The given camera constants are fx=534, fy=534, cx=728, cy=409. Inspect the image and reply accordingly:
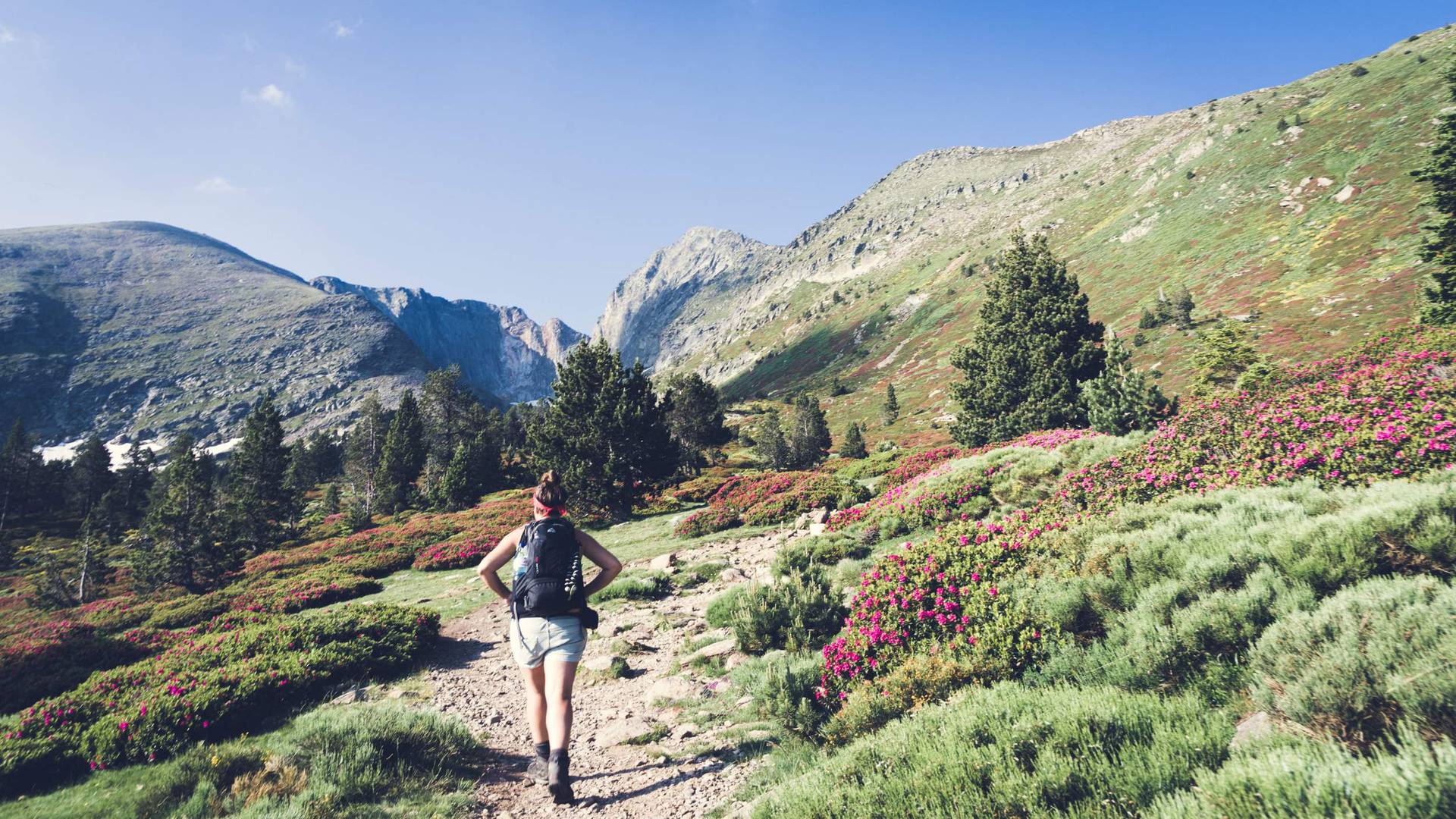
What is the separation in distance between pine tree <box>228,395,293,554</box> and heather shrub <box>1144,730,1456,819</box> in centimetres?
6234

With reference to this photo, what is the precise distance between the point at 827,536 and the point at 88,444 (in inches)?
4969

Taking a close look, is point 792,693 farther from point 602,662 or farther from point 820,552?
point 820,552

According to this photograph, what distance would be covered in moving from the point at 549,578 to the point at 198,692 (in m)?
5.86

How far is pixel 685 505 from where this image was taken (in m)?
31.4

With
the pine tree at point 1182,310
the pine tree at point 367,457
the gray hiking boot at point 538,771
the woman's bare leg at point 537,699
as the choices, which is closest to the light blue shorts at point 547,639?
the woman's bare leg at point 537,699

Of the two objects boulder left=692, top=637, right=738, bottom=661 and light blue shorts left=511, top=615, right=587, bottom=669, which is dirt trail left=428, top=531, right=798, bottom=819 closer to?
boulder left=692, top=637, right=738, bottom=661

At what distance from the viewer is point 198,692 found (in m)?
7.24

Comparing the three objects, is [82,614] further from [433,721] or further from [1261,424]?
[1261,424]

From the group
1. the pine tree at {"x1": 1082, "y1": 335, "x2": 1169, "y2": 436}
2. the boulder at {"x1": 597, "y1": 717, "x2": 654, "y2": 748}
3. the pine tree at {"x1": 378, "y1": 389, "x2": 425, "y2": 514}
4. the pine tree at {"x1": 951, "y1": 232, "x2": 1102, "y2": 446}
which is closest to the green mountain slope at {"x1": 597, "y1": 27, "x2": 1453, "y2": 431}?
the pine tree at {"x1": 951, "y1": 232, "x2": 1102, "y2": 446}

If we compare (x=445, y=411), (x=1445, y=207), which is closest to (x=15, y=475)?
(x=445, y=411)

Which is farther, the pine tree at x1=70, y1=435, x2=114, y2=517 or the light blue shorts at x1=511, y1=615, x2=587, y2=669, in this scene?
the pine tree at x1=70, y1=435, x2=114, y2=517

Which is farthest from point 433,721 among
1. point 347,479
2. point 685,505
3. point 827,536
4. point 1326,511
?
point 347,479

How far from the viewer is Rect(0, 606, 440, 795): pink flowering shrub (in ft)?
21.0

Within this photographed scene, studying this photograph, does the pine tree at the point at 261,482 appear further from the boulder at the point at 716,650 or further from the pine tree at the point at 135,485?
the boulder at the point at 716,650
